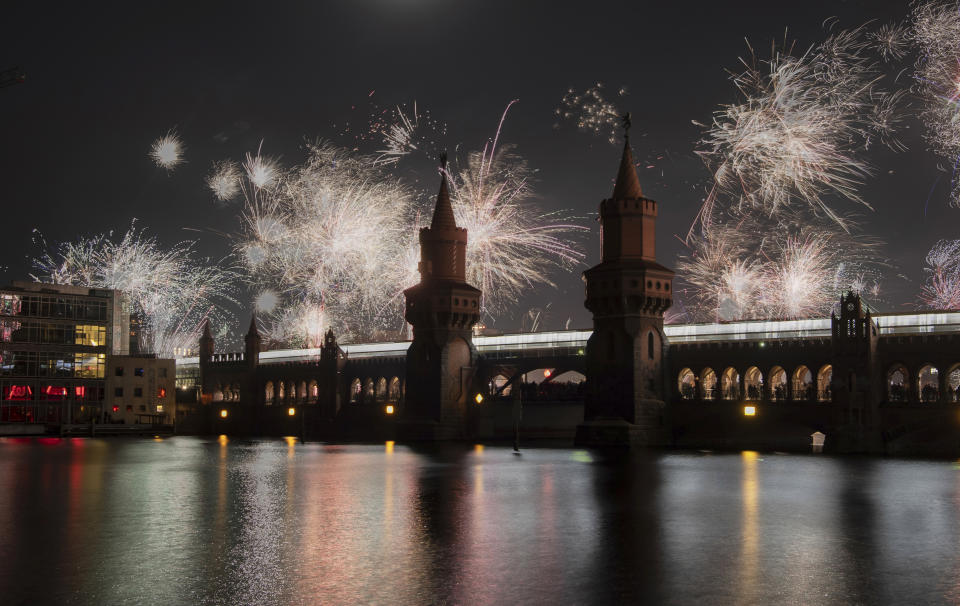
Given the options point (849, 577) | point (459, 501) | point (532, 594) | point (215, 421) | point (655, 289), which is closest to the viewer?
point (532, 594)

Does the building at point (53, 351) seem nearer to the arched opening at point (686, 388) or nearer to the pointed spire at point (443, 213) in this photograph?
the pointed spire at point (443, 213)

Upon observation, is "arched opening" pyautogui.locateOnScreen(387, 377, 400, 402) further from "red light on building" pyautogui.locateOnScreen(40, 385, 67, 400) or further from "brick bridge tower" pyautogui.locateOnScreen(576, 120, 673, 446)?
"red light on building" pyautogui.locateOnScreen(40, 385, 67, 400)

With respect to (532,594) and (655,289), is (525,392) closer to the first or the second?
(655,289)

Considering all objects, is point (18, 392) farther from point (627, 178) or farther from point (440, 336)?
point (627, 178)

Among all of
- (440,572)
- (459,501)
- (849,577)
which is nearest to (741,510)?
(459,501)

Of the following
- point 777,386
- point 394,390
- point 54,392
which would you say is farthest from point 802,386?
point 54,392
